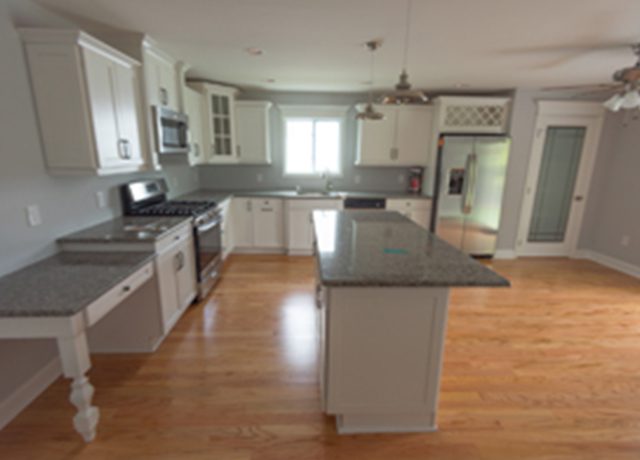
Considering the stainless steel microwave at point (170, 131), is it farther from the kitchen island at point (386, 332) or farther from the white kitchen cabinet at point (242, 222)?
the kitchen island at point (386, 332)

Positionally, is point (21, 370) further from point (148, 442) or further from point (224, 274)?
point (224, 274)

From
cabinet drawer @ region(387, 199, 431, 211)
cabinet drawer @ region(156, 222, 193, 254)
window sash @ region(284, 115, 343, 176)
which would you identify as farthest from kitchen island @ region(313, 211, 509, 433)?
window sash @ region(284, 115, 343, 176)

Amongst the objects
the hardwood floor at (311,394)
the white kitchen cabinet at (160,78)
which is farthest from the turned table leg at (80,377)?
the white kitchen cabinet at (160,78)

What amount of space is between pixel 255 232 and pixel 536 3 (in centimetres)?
382

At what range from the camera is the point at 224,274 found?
12.9 feet

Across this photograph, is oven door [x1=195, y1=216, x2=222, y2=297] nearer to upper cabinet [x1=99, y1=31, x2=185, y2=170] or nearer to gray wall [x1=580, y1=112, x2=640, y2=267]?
upper cabinet [x1=99, y1=31, x2=185, y2=170]

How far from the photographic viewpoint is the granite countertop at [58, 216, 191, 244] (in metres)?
2.10

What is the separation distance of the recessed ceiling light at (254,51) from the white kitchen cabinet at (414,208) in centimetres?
260

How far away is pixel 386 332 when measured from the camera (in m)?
1.57

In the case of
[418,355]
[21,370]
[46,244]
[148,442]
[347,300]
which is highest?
[46,244]

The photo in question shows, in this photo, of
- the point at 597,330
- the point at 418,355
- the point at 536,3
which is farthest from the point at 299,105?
the point at 597,330

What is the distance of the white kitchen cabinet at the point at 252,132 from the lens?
14.8 feet

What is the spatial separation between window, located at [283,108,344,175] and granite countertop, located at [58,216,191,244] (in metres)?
2.66

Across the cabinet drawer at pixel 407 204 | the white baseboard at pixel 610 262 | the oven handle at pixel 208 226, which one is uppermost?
the cabinet drawer at pixel 407 204
